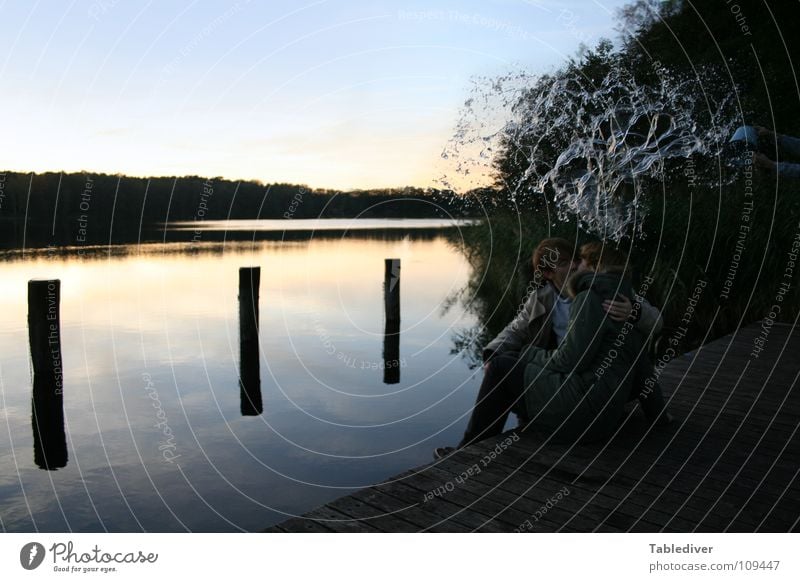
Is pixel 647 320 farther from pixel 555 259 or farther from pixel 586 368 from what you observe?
pixel 555 259

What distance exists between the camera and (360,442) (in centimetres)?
821

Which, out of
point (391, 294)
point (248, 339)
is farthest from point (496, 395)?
point (391, 294)

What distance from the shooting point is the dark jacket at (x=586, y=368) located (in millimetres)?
3904

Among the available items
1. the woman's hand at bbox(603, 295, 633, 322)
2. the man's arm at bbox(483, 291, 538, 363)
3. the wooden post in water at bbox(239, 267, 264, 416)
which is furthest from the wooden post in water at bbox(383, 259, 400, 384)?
the woman's hand at bbox(603, 295, 633, 322)

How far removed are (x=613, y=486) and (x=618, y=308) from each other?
0.98 m

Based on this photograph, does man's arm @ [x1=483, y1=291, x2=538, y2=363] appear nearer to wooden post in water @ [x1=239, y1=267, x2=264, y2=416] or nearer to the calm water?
the calm water

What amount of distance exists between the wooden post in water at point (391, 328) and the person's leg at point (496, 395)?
21.8ft

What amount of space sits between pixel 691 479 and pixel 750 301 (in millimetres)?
7247

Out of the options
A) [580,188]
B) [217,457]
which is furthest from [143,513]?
[580,188]

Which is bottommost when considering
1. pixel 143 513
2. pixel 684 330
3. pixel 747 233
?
pixel 143 513

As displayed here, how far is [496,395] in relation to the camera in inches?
174

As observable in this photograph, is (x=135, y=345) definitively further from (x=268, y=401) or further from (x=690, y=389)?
(x=690, y=389)

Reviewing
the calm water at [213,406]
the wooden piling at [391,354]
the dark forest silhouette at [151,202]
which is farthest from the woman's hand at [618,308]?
the wooden piling at [391,354]

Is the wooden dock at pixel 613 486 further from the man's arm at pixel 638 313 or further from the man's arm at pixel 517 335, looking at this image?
the man's arm at pixel 638 313
